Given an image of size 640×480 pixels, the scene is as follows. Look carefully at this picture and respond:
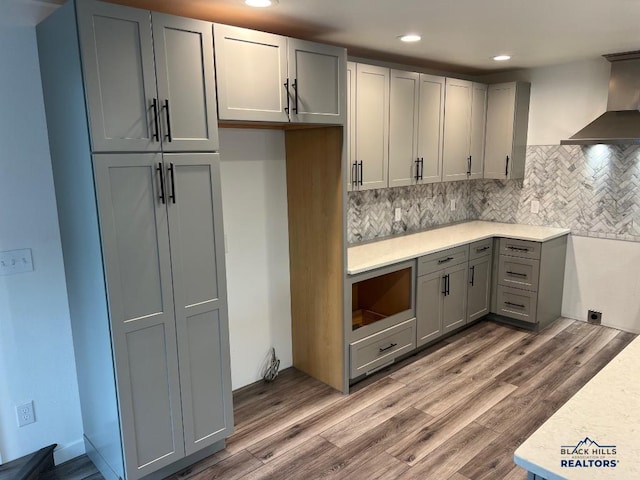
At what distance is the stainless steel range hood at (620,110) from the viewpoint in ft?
12.0

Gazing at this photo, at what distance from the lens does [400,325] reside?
3.48 meters

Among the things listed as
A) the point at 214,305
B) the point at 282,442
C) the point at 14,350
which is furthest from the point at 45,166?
the point at 282,442

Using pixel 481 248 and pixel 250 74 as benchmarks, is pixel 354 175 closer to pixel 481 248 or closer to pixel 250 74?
pixel 250 74

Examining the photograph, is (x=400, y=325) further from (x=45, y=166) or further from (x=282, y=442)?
(x=45, y=166)

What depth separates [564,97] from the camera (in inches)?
166

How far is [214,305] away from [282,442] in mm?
959

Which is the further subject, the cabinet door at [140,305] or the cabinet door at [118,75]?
the cabinet door at [140,305]

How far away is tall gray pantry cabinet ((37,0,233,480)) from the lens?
75.9 inches

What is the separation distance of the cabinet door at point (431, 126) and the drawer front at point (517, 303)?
127 centimetres

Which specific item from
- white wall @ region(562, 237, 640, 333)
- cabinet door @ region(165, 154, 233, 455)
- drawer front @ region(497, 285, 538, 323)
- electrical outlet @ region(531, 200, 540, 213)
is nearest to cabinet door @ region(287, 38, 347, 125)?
cabinet door @ region(165, 154, 233, 455)

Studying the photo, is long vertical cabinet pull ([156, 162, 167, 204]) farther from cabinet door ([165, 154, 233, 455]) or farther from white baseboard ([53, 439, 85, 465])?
white baseboard ([53, 439, 85, 465])

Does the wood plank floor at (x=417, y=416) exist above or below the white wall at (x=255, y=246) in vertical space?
below

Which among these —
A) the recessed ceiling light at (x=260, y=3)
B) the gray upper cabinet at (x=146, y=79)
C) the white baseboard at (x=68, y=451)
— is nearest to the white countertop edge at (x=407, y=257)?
the gray upper cabinet at (x=146, y=79)

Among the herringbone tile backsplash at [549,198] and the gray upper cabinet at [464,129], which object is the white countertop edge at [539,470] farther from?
the gray upper cabinet at [464,129]
